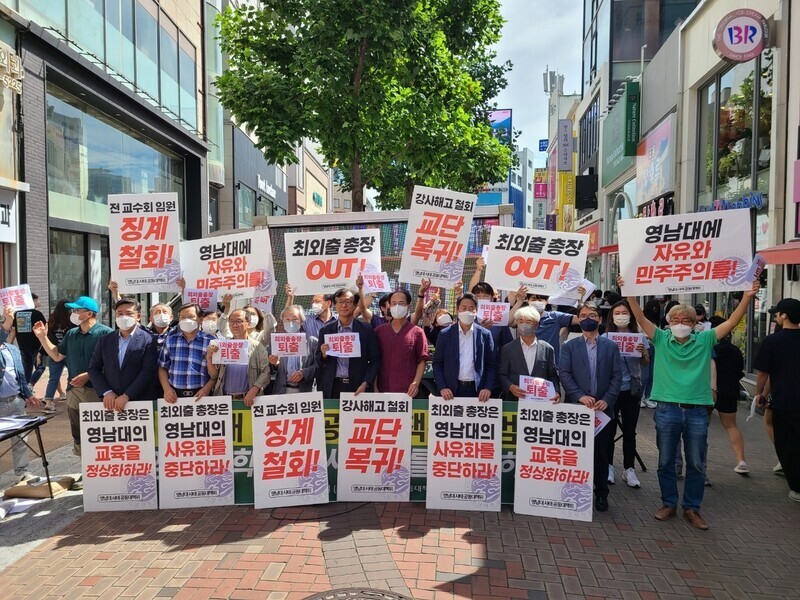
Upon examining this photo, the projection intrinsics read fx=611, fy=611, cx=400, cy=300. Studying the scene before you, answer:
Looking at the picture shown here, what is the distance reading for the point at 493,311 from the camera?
6289 mm

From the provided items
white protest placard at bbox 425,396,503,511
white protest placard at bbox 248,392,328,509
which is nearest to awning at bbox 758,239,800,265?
white protest placard at bbox 425,396,503,511

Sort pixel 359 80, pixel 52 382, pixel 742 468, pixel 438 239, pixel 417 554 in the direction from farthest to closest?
pixel 359 80 → pixel 52 382 → pixel 742 468 → pixel 438 239 → pixel 417 554

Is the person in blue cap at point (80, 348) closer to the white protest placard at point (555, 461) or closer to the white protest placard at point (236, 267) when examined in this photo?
the white protest placard at point (236, 267)

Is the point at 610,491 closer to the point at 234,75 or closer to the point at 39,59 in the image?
the point at 234,75

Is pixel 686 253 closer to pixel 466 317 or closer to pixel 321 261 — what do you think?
pixel 466 317

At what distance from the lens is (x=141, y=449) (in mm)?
5652

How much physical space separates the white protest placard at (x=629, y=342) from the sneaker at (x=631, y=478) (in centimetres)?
121

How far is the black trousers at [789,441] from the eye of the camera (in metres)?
5.88

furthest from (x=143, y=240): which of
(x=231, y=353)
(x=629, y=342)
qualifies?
(x=629, y=342)

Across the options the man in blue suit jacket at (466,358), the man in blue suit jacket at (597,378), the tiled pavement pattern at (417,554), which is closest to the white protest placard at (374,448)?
the tiled pavement pattern at (417,554)

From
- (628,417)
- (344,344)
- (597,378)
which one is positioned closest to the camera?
(597,378)

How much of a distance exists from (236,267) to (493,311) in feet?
9.07

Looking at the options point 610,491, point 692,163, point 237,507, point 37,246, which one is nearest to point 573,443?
point 610,491

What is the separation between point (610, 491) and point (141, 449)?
15.1ft
